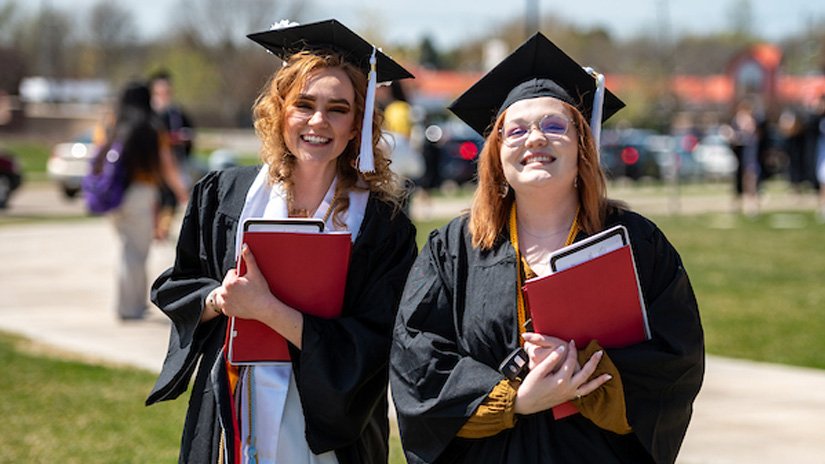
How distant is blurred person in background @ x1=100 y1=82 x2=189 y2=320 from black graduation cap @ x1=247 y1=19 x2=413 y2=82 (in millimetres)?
5035

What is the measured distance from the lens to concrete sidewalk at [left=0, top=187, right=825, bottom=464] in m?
5.13

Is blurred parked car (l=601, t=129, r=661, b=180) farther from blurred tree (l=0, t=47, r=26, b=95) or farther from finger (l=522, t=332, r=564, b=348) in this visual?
blurred tree (l=0, t=47, r=26, b=95)

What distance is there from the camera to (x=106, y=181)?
7918mm

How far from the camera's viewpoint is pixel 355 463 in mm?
3035

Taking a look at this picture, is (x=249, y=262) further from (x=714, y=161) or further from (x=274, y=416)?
(x=714, y=161)

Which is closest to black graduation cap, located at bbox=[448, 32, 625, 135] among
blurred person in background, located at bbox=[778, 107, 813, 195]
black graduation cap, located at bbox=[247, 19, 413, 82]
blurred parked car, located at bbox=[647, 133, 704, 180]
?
black graduation cap, located at bbox=[247, 19, 413, 82]

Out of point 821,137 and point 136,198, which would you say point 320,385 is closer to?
point 136,198

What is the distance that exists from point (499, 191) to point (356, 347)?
2.03 feet

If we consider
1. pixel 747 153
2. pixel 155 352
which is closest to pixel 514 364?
pixel 155 352

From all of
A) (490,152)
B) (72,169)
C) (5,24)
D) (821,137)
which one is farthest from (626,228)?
(5,24)

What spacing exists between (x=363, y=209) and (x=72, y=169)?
20.1 metres

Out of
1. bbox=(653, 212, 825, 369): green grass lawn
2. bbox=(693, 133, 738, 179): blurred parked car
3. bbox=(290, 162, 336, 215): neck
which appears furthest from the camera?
bbox=(693, 133, 738, 179): blurred parked car

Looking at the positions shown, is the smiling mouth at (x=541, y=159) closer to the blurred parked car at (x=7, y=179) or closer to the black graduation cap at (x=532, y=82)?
Answer: the black graduation cap at (x=532, y=82)

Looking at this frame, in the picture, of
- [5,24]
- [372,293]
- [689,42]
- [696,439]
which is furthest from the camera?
[689,42]
